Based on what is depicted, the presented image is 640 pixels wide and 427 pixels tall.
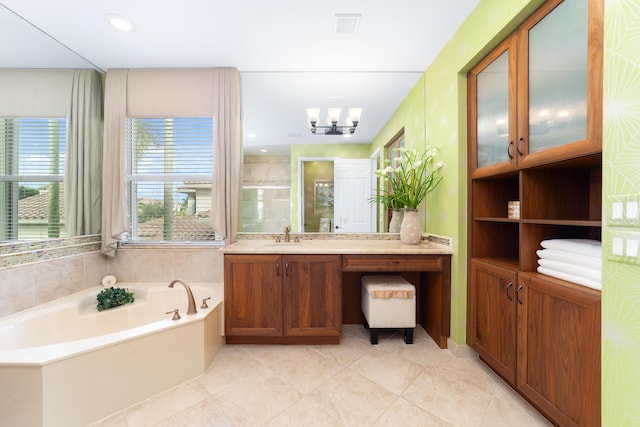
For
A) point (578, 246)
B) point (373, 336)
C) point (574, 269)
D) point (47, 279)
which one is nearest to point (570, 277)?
point (574, 269)

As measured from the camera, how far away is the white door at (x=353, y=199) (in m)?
2.54

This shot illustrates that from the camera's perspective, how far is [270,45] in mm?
2051

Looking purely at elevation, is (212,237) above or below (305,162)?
below

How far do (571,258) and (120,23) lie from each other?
3152 millimetres

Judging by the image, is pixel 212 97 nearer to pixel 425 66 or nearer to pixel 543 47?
pixel 425 66

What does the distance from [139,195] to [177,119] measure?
86 centimetres

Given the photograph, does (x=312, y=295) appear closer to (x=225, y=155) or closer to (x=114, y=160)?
(x=225, y=155)

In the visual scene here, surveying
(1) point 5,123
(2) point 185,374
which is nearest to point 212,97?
(1) point 5,123

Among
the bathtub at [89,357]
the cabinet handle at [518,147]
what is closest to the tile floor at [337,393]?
the bathtub at [89,357]

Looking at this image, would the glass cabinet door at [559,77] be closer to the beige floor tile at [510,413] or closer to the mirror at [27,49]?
the beige floor tile at [510,413]

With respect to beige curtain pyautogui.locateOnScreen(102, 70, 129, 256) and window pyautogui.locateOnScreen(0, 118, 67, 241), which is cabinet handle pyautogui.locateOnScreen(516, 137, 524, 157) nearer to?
beige curtain pyautogui.locateOnScreen(102, 70, 129, 256)

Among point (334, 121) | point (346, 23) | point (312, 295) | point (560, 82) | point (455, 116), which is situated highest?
point (346, 23)

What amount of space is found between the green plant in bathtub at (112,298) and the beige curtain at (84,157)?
604 millimetres

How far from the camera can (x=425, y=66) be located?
2.34m
